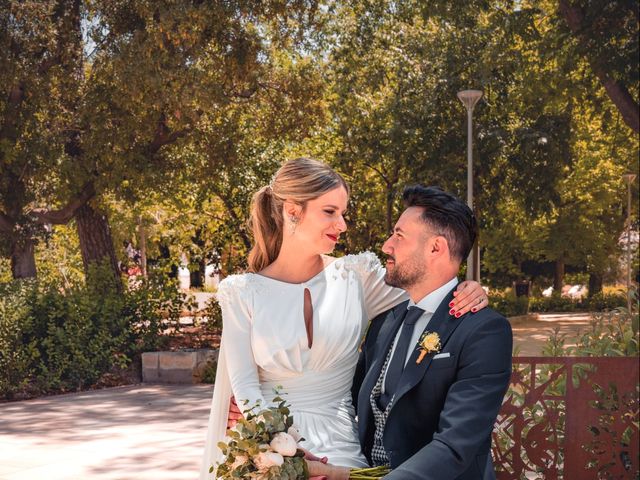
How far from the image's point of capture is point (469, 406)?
282 centimetres

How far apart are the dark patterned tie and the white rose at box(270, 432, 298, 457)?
40 centimetres

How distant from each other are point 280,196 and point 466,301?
1005 millimetres

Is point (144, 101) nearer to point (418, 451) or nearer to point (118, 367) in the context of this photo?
point (118, 367)

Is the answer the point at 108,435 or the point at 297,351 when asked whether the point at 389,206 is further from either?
the point at 297,351

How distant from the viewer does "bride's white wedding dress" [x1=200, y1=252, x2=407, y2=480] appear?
11.5 feet

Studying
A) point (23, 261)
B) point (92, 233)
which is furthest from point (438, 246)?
point (23, 261)

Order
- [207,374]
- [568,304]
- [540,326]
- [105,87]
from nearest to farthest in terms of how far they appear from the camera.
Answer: [207,374], [105,87], [540,326], [568,304]

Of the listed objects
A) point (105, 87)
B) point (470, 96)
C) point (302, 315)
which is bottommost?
point (302, 315)

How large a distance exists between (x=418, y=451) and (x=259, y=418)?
21.4 inches

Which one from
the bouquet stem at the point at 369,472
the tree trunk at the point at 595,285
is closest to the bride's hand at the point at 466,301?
the bouquet stem at the point at 369,472

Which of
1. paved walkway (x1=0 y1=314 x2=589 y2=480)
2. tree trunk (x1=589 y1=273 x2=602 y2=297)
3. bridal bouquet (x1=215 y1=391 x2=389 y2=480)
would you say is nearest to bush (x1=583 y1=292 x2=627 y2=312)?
tree trunk (x1=589 y1=273 x2=602 y2=297)

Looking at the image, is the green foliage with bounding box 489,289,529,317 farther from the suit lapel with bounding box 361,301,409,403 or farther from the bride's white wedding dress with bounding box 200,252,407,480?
the suit lapel with bounding box 361,301,409,403

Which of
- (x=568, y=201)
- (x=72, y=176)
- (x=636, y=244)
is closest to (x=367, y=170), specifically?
(x=568, y=201)

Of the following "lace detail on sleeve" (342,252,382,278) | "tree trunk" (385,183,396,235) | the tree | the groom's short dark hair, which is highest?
the tree
